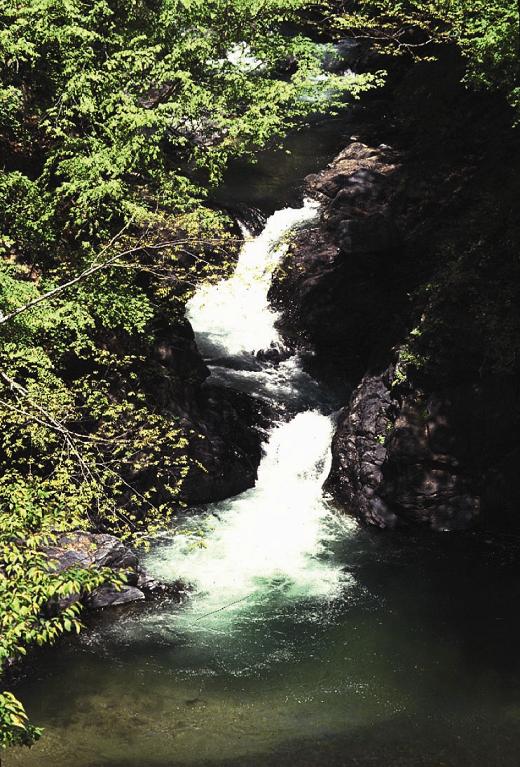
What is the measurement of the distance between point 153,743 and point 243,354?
11.5 metres

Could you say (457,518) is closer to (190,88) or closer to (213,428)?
(213,428)

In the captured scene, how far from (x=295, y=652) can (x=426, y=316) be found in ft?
24.8

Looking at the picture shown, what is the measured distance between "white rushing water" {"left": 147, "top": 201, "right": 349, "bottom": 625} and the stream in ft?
0.15

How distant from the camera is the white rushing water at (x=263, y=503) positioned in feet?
41.1

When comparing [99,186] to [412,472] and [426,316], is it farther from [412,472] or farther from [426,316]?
[412,472]

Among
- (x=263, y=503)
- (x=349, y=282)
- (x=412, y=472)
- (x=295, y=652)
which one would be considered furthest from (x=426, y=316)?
(x=295, y=652)

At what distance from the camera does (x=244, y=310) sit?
19.7 meters

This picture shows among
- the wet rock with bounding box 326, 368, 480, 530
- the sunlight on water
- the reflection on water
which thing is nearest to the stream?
the reflection on water

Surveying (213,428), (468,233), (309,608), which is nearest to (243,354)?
(213,428)

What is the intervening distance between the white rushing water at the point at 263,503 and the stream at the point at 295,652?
5cm

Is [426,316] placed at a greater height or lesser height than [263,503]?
greater

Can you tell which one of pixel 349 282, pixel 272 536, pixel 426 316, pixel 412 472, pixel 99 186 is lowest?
pixel 272 536

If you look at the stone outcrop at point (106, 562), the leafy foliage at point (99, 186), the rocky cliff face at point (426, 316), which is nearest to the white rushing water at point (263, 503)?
the stone outcrop at point (106, 562)

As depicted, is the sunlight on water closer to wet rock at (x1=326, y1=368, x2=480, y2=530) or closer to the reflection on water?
wet rock at (x1=326, y1=368, x2=480, y2=530)
